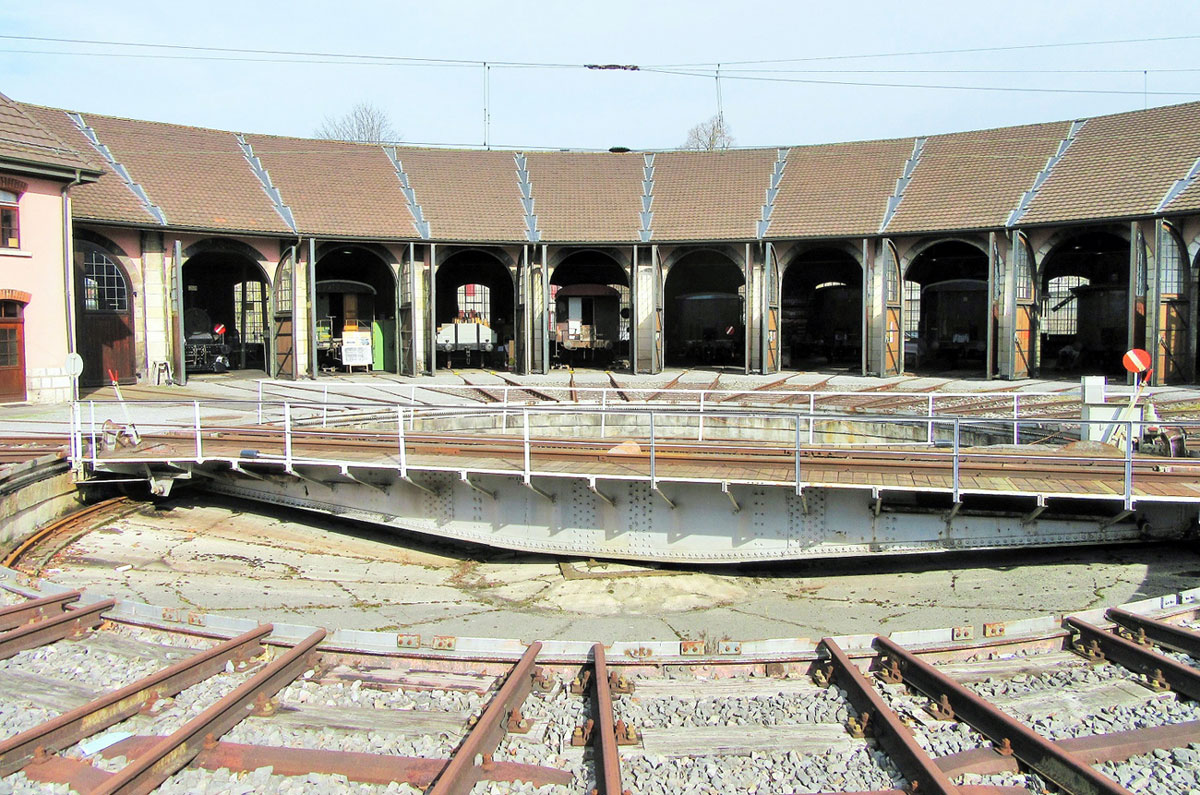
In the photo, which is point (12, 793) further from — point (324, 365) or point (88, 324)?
point (324, 365)

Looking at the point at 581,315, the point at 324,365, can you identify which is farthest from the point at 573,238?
the point at 324,365

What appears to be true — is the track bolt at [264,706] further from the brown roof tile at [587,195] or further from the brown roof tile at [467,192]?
the brown roof tile at [587,195]

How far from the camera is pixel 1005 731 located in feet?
21.2

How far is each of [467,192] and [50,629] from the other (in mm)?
29036

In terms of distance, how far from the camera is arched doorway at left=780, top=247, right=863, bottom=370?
3919cm

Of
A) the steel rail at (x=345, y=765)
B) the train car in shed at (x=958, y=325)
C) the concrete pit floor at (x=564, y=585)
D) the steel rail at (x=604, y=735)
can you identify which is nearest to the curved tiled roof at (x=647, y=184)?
the train car in shed at (x=958, y=325)

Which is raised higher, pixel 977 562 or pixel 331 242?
pixel 331 242

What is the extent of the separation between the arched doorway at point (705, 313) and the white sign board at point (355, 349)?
40.8 feet

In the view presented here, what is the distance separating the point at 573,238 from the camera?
33375 millimetres

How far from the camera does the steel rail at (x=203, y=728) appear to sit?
19.0 ft

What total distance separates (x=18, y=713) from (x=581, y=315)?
104 ft

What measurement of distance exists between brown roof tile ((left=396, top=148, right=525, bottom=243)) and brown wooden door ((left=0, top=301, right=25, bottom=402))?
1372 cm

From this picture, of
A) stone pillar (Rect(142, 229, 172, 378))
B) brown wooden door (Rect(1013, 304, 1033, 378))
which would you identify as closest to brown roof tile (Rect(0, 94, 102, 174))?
stone pillar (Rect(142, 229, 172, 378))

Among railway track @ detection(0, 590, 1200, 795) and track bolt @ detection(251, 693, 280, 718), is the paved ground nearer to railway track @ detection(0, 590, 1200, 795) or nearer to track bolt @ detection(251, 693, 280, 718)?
railway track @ detection(0, 590, 1200, 795)
